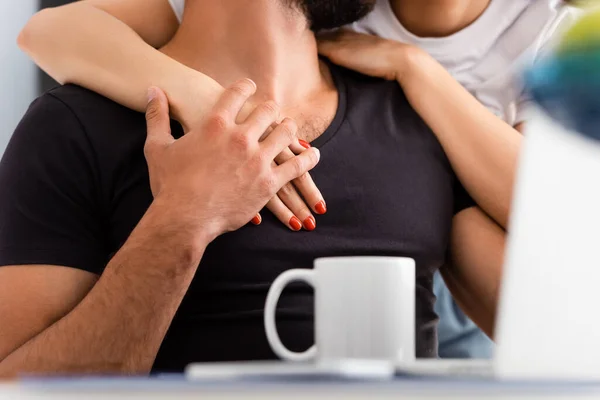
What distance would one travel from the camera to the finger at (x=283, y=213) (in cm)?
109

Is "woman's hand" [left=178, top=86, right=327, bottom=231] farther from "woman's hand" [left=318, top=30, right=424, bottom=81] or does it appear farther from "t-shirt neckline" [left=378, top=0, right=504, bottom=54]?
"t-shirt neckline" [left=378, top=0, right=504, bottom=54]

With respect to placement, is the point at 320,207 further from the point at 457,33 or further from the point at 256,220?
the point at 457,33

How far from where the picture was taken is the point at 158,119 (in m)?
1.10

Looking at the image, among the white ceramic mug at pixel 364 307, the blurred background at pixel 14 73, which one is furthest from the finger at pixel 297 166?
the blurred background at pixel 14 73

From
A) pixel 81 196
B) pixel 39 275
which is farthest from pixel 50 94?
pixel 39 275

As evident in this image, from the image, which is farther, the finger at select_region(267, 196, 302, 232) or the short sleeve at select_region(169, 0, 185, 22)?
the short sleeve at select_region(169, 0, 185, 22)

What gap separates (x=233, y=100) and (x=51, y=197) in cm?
28

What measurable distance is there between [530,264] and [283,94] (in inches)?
34.1

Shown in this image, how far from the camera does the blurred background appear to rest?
1645mm

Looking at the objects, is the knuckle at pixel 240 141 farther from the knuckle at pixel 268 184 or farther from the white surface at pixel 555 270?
the white surface at pixel 555 270

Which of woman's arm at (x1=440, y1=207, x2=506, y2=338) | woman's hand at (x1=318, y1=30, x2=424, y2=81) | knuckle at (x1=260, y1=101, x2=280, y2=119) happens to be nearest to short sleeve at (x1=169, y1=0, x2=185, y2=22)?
woman's hand at (x1=318, y1=30, x2=424, y2=81)

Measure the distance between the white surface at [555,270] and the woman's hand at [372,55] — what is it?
33.0 inches

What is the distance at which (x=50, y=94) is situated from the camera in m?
1.18

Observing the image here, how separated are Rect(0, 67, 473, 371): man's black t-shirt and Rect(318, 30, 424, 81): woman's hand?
133 mm
